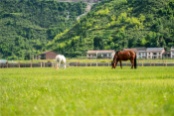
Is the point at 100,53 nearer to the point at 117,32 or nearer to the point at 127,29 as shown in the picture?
the point at 117,32

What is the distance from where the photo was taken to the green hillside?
137 meters

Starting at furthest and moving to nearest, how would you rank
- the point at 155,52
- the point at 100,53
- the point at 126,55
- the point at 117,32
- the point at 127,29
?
1. the point at 127,29
2. the point at 117,32
3. the point at 100,53
4. the point at 155,52
5. the point at 126,55

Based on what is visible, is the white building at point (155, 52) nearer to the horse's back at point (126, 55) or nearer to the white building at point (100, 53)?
the white building at point (100, 53)

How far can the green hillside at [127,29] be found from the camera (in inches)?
5393

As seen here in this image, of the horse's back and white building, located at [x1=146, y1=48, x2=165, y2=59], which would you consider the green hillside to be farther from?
the horse's back

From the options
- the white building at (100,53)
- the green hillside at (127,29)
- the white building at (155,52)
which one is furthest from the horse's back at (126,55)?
the white building at (100,53)

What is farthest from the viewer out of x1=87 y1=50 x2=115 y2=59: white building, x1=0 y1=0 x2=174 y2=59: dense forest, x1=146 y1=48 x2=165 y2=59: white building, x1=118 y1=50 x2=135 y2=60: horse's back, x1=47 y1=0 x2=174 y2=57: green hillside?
x1=0 y1=0 x2=174 y2=59: dense forest

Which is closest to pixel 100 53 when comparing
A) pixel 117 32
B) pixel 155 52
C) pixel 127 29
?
pixel 117 32

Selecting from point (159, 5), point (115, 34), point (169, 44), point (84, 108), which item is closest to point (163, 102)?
point (84, 108)

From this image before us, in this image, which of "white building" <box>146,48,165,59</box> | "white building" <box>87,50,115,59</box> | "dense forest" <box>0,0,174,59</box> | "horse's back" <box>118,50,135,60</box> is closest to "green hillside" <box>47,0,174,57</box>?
"dense forest" <box>0,0,174,59</box>

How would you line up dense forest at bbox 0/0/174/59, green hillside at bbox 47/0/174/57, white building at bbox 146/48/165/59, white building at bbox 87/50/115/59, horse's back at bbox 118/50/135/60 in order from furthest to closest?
dense forest at bbox 0/0/174/59 < green hillside at bbox 47/0/174/57 < white building at bbox 87/50/115/59 < white building at bbox 146/48/165/59 < horse's back at bbox 118/50/135/60

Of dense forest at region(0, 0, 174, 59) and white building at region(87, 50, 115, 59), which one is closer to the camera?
white building at region(87, 50, 115, 59)

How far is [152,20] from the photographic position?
494ft

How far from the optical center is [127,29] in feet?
500
